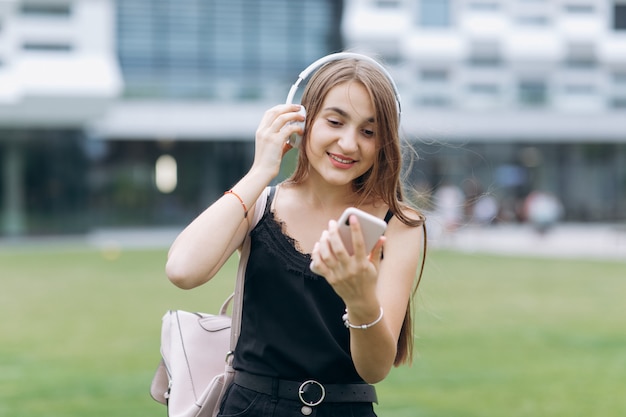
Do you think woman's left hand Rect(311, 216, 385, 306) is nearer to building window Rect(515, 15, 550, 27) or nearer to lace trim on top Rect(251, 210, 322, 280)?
lace trim on top Rect(251, 210, 322, 280)

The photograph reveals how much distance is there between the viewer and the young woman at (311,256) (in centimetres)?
232

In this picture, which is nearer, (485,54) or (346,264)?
(346,264)

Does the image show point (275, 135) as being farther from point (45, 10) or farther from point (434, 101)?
point (434, 101)

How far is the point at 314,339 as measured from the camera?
7.63 feet

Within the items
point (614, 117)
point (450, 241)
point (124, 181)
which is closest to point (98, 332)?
point (450, 241)

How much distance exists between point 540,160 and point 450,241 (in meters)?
15.7

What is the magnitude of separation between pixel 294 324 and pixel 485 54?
40.6m

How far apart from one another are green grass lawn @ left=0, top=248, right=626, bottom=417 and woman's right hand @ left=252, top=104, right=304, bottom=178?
2.54 feet

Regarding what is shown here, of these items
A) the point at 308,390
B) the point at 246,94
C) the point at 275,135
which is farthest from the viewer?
the point at 246,94

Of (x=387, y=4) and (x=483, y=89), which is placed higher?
(x=387, y=4)

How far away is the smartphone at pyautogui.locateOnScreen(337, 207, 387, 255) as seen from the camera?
1923 millimetres

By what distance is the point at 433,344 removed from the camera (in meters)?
9.98

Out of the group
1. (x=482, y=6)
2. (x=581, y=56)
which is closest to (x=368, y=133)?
(x=482, y=6)

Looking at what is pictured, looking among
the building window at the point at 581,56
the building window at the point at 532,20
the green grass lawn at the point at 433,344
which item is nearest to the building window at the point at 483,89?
the building window at the point at 532,20
